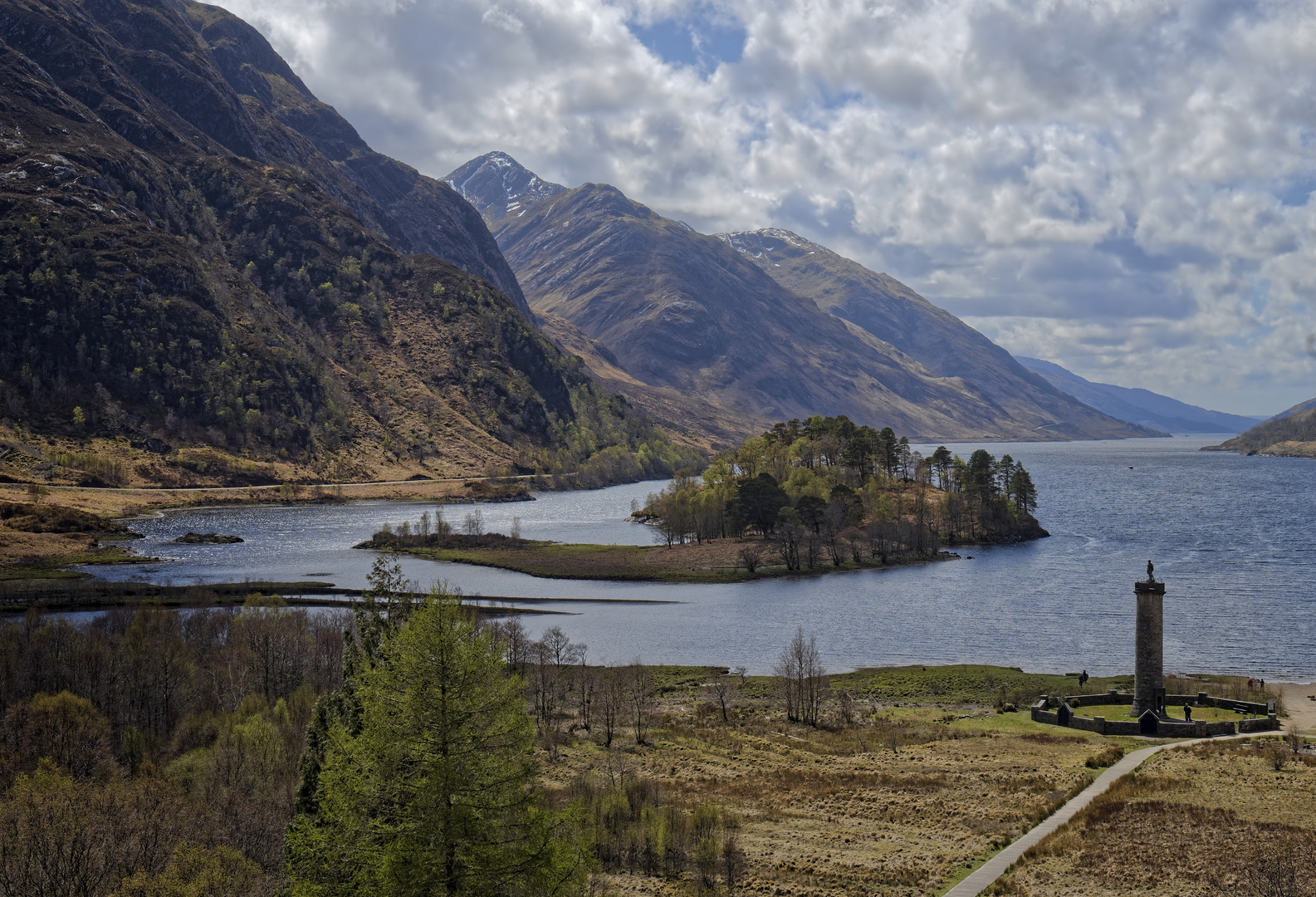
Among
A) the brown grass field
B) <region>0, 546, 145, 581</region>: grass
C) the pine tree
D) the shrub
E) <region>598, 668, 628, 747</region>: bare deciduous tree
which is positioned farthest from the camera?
<region>0, 546, 145, 581</region>: grass

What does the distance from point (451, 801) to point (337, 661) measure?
56.9 meters

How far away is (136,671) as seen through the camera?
213ft

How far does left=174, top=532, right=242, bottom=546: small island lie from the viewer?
158 m

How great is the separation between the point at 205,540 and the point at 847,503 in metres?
110

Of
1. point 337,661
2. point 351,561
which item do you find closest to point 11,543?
point 351,561

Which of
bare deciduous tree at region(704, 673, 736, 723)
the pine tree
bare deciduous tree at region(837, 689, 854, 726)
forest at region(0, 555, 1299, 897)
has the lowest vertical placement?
bare deciduous tree at region(704, 673, 736, 723)

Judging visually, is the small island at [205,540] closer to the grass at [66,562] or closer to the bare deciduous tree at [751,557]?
the grass at [66,562]

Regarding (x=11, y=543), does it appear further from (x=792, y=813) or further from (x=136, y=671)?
(x=792, y=813)

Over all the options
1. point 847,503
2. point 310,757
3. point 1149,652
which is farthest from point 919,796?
point 847,503

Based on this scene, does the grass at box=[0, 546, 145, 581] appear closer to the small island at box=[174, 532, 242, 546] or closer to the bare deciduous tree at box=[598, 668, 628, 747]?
the small island at box=[174, 532, 242, 546]

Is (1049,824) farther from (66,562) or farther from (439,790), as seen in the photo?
(66,562)

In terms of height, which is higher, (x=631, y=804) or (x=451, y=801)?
(x=451, y=801)

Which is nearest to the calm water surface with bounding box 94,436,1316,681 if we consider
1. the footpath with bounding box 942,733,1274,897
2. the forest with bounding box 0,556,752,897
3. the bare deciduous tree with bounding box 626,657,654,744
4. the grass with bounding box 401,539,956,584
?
the grass with bounding box 401,539,956,584

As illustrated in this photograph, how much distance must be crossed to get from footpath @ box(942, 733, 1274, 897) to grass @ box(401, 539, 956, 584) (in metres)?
90.5
